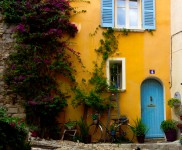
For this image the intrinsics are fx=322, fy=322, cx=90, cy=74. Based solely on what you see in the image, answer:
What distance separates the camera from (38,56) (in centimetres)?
1037

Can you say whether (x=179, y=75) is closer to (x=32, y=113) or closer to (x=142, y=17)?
(x=142, y=17)

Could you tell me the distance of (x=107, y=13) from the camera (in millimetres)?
11430

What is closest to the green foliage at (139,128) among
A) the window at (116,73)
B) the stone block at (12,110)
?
the window at (116,73)

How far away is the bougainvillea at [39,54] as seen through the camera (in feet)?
33.1

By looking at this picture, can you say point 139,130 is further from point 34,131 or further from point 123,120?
point 34,131

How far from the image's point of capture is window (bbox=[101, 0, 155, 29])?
11477 mm

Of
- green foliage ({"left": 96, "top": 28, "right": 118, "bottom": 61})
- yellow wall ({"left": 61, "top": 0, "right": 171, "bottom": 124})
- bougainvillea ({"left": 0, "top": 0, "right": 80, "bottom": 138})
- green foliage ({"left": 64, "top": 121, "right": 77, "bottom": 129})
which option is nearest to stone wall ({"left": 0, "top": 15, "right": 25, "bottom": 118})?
bougainvillea ({"left": 0, "top": 0, "right": 80, "bottom": 138})

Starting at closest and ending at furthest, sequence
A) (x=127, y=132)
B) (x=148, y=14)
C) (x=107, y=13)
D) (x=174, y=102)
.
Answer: (x=174, y=102) → (x=127, y=132) → (x=107, y=13) → (x=148, y=14)

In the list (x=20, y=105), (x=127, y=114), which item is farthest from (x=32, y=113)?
(x=127, y=114)

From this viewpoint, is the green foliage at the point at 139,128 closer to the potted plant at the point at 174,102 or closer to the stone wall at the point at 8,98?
the potted plant at the point at 174,102

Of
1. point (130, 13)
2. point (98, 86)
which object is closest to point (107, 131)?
point (98, 86)

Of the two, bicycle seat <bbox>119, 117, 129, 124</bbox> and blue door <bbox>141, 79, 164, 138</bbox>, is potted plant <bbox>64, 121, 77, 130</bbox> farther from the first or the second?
blue door <bbox>141, 79, 164, 138</bbox>

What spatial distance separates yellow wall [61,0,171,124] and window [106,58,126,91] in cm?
16

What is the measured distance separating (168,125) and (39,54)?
487cm
